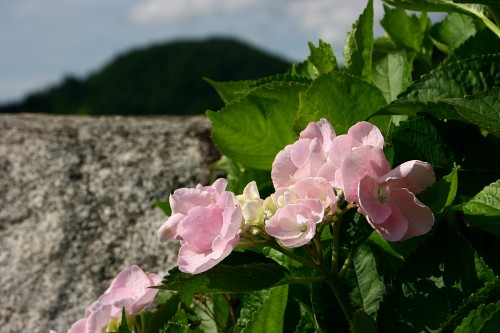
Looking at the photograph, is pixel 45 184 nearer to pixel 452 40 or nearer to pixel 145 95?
pixel 452 40

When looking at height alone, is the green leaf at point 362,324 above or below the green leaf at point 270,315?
above

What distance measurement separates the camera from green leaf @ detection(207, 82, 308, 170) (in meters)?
1.19

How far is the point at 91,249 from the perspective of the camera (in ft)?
6.59

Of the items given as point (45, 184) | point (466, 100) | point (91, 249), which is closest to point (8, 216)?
point (45, 184)

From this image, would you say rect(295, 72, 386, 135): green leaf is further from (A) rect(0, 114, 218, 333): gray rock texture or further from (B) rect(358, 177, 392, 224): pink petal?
(A) rect(0, 114, 218, 333): gray rock texture

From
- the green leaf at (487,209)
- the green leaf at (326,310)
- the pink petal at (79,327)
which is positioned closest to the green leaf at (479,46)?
the green leaf at (487,209)

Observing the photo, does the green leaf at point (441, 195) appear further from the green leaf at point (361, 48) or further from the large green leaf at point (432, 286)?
the green leaf at point (361, 48)

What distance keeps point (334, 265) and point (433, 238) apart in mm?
132

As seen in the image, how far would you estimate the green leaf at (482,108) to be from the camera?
2.94ft

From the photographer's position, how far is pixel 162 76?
6494cm

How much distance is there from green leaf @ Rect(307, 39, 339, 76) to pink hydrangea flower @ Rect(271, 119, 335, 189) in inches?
14.7

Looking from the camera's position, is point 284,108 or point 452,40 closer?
point 284,108

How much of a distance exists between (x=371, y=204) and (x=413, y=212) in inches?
2.4

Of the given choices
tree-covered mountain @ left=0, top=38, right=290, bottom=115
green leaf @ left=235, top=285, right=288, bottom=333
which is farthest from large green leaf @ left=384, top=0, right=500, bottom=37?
tree-covered mountain @ left=0, top=38, right=290, bottom=115
